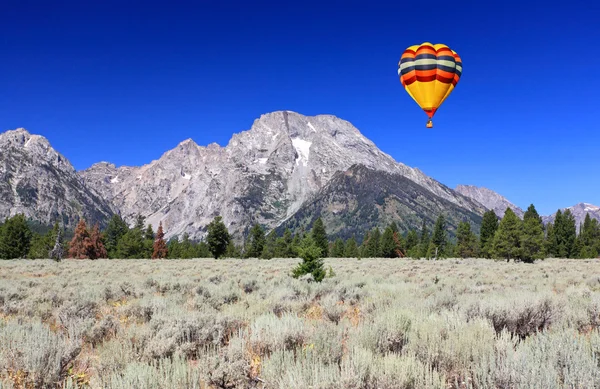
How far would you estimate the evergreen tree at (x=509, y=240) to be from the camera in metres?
48.4

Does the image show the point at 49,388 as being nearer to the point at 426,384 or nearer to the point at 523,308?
the point at 426,384

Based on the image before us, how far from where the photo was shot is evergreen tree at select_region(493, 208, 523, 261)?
159 feet

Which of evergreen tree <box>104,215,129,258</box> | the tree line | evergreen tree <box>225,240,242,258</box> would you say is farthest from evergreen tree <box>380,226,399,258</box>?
evergreen tree <box>104,215,129,258</box>

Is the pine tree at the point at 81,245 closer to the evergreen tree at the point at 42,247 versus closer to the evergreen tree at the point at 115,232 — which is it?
the evergreen tree at the point at 42,247

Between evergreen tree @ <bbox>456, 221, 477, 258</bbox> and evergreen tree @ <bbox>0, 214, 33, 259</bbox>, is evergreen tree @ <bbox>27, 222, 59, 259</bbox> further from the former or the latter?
evergreen tree @ <bbox>456, 221, 477, 258</bbox>

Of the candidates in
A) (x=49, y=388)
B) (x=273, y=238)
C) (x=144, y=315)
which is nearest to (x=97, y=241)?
(x=273, y=238)

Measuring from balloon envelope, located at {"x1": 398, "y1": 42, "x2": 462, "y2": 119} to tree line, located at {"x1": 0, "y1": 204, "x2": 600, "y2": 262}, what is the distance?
3472 centimetres

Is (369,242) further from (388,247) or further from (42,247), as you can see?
(42,247)

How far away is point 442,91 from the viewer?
22.7 meters

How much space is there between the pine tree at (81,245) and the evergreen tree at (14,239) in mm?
8805

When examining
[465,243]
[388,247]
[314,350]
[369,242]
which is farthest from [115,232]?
[314,350]

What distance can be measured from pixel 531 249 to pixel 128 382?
55.4m

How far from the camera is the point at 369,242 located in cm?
9912

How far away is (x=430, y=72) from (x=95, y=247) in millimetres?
71114
